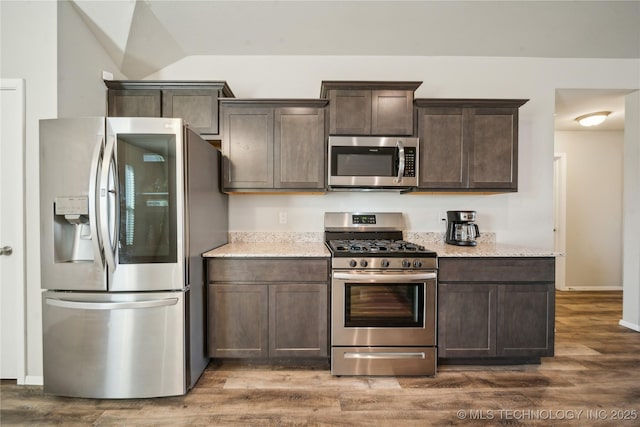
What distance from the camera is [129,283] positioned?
1856 mm

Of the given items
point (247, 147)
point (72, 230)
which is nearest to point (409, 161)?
point (247, 147)

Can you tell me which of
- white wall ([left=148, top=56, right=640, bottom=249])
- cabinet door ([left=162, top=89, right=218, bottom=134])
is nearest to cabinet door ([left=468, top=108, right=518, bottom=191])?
white wall ([left=148, top=56, right=640, bottom=249])

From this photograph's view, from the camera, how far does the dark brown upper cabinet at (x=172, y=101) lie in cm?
253

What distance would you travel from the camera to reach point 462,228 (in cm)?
274

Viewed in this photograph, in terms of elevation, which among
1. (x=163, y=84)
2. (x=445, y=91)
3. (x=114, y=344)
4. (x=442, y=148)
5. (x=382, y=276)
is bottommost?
(x=114, y=344)

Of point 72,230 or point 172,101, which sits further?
point 172,101

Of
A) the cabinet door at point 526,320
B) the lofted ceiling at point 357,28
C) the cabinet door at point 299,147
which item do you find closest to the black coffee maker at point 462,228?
the cabinet door at point 526,320

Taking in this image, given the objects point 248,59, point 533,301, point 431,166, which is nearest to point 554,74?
point 431,166

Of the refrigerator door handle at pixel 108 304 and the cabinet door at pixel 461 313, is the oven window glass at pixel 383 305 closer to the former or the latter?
the cabinet door at pixel 461 313

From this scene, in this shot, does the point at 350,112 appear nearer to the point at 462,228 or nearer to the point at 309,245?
the point at 309,245

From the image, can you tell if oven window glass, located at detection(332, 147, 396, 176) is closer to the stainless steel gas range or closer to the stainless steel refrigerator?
the stainless steel gas range

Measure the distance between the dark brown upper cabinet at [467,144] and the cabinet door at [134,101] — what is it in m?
2.30

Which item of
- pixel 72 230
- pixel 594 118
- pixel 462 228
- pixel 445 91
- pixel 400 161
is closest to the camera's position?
pixel 72 230

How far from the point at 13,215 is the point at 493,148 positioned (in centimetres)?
384
